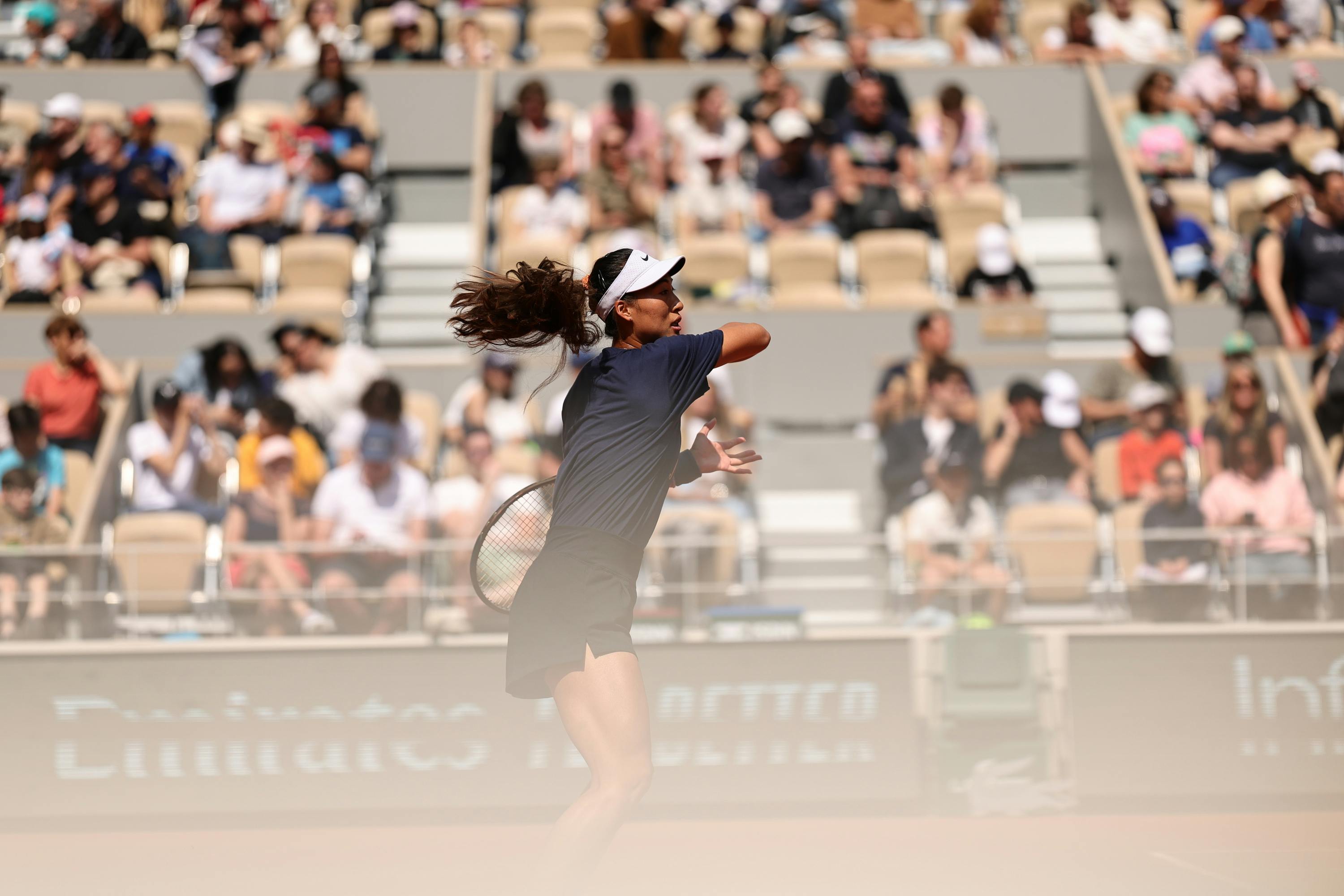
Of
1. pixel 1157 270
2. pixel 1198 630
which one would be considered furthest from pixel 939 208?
pixel 1198 630

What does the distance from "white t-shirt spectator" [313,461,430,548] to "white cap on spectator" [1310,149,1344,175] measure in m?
6.65

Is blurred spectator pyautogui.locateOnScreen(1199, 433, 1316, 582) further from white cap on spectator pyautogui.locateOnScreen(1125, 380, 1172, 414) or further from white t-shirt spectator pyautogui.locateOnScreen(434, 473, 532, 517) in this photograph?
white t-shirt spectator pyautogui.locateOnScreen(434, 473, 532, 517)

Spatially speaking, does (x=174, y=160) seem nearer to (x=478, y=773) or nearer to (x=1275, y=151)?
(x=478, y=773)

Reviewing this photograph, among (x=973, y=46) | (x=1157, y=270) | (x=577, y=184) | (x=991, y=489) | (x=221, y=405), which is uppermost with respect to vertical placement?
(x=973, y=46)

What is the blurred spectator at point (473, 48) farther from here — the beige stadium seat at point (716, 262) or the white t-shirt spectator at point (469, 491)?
the white t-shirt spectator at point (469, 491)

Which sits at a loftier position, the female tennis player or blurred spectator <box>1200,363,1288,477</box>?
blurred spectator <box>1200,363,1288,477</box>

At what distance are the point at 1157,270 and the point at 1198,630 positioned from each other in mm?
3823

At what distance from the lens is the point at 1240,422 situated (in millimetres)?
8953

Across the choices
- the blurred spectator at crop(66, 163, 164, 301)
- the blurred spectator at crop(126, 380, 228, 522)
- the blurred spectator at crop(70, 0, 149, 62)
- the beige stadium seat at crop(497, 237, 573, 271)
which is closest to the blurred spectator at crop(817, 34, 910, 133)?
the beige stadium seat at crop(497, 237, 573, 271)

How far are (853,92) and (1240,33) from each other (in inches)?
119

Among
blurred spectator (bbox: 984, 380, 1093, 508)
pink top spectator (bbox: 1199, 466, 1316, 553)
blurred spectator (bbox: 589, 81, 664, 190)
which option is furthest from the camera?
blurred spectator (bbox: 589, 81, 664, 190)

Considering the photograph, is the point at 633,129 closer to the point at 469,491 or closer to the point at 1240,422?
the point at 469,491

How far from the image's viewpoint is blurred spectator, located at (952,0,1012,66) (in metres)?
13.3

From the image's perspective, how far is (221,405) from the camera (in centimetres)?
943
